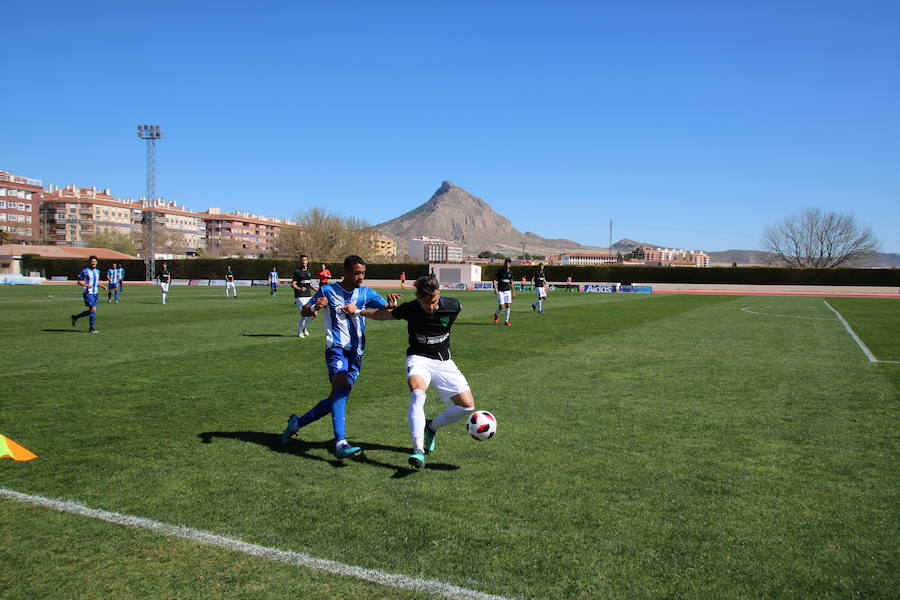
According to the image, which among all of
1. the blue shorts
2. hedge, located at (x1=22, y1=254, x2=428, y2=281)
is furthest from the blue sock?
hedge, located at (x1=22, y1=254, x2=428, y2=281)

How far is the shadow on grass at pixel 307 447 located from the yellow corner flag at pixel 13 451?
5.08ft

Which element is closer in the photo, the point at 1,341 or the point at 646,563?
the point at 646,563

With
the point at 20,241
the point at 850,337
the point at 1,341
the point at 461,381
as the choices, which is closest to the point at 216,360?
the point at 1,341

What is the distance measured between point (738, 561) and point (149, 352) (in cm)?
1259

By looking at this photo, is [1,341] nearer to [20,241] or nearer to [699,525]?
[699,525]

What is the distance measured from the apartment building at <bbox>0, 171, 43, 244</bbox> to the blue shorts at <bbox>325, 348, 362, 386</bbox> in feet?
514

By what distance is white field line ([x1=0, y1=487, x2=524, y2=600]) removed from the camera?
3.63 m

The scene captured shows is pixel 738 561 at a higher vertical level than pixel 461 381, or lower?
lower

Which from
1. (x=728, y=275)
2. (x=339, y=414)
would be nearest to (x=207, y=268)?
(x=728, y=275)

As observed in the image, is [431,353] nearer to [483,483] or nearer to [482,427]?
[482,427]

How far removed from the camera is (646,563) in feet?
13.1

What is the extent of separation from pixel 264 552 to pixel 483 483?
80.2 inches

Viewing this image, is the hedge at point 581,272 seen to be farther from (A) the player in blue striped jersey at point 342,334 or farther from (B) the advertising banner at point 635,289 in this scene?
(A) the player in blue striped jersey at point 342,334

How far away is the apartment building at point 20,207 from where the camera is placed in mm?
135000
